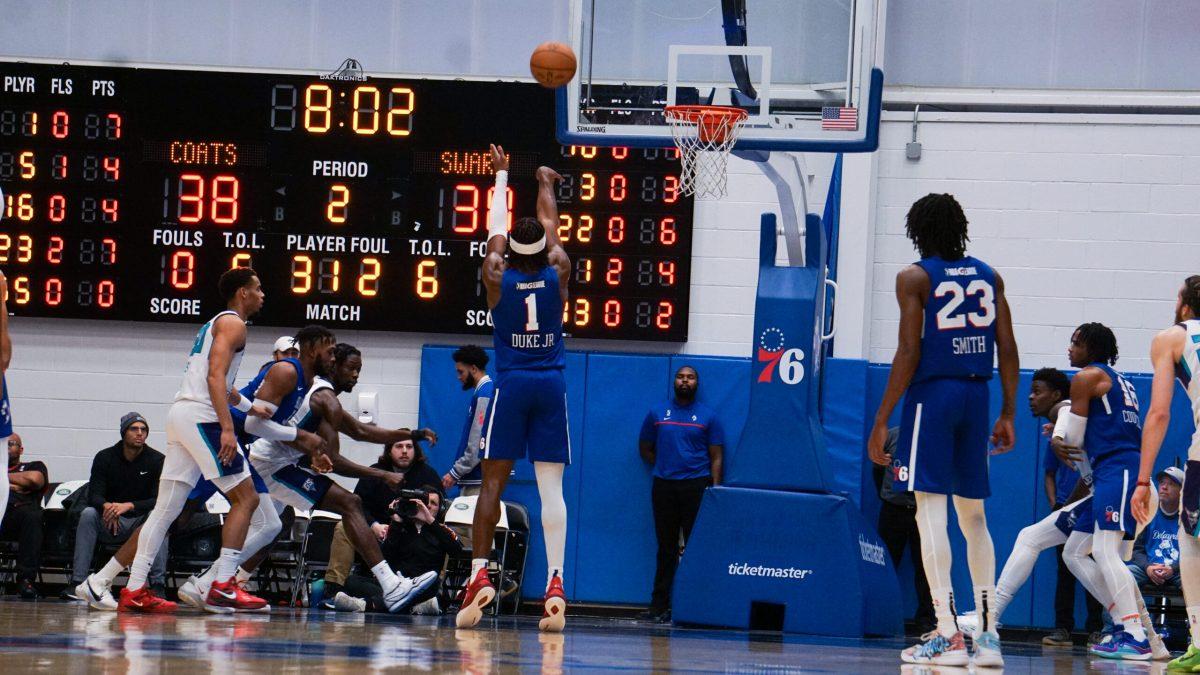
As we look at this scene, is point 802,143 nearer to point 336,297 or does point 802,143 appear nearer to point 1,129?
point 336,297

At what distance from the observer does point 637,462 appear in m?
13.5

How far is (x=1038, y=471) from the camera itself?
13.1 metres

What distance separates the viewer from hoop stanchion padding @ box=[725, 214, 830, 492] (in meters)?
9.46

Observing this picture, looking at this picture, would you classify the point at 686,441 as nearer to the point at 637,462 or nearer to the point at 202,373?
the point at 637,462

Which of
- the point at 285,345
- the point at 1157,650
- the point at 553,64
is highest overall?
the point at 553,64

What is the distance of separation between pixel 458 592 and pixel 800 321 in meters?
4.25

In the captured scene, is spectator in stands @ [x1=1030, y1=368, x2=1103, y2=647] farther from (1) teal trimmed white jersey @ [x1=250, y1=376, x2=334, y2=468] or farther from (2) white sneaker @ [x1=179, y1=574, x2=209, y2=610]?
(2) white sneaker @ [x1=179, y1=574, x2=209, y2=610]

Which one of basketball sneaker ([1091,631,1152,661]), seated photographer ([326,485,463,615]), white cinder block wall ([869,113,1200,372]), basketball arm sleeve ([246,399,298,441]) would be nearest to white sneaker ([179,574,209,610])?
basketball arm sleeve ([246,399,298,441])

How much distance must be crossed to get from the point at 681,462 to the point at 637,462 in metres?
0.70

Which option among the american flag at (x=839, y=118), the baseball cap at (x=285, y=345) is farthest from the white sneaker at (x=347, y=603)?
the american flag at (x=839, y=118)

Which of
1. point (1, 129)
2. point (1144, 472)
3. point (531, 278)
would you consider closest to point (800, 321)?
point (531, 278)

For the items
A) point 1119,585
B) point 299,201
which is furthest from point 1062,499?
point 299,201

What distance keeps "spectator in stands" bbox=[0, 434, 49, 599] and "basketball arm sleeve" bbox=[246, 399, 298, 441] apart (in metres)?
3.46

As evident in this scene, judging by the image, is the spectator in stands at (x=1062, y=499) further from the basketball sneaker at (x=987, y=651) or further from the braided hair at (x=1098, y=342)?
the basketball sneaker at (x=987, y=651)
